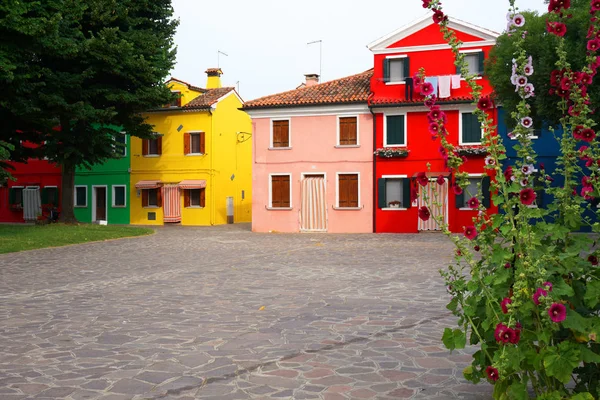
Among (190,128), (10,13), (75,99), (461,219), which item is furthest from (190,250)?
(190,128)

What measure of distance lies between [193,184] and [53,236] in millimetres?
14167

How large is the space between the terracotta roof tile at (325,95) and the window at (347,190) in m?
3.60

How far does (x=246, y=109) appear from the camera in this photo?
3148 centimetres

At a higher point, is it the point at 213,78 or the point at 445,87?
the point at 213,78

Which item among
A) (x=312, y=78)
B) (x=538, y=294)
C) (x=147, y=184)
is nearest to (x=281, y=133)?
(x=312, y=78)

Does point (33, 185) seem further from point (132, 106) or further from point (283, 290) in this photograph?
point (283, 290)

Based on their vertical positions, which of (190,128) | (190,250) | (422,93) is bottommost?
(190,250)

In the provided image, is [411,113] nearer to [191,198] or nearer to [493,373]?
[191,198]

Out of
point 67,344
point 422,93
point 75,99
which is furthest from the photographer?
point 75,99

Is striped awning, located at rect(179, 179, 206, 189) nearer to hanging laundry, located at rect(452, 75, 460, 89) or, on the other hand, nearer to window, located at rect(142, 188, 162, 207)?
window, located at rect(142, 188, 162, 207)

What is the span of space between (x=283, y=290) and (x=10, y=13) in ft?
48.0

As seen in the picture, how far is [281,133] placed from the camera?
102ft

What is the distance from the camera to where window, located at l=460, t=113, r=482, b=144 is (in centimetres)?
2781

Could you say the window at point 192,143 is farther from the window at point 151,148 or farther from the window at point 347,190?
the window at point 347,190
